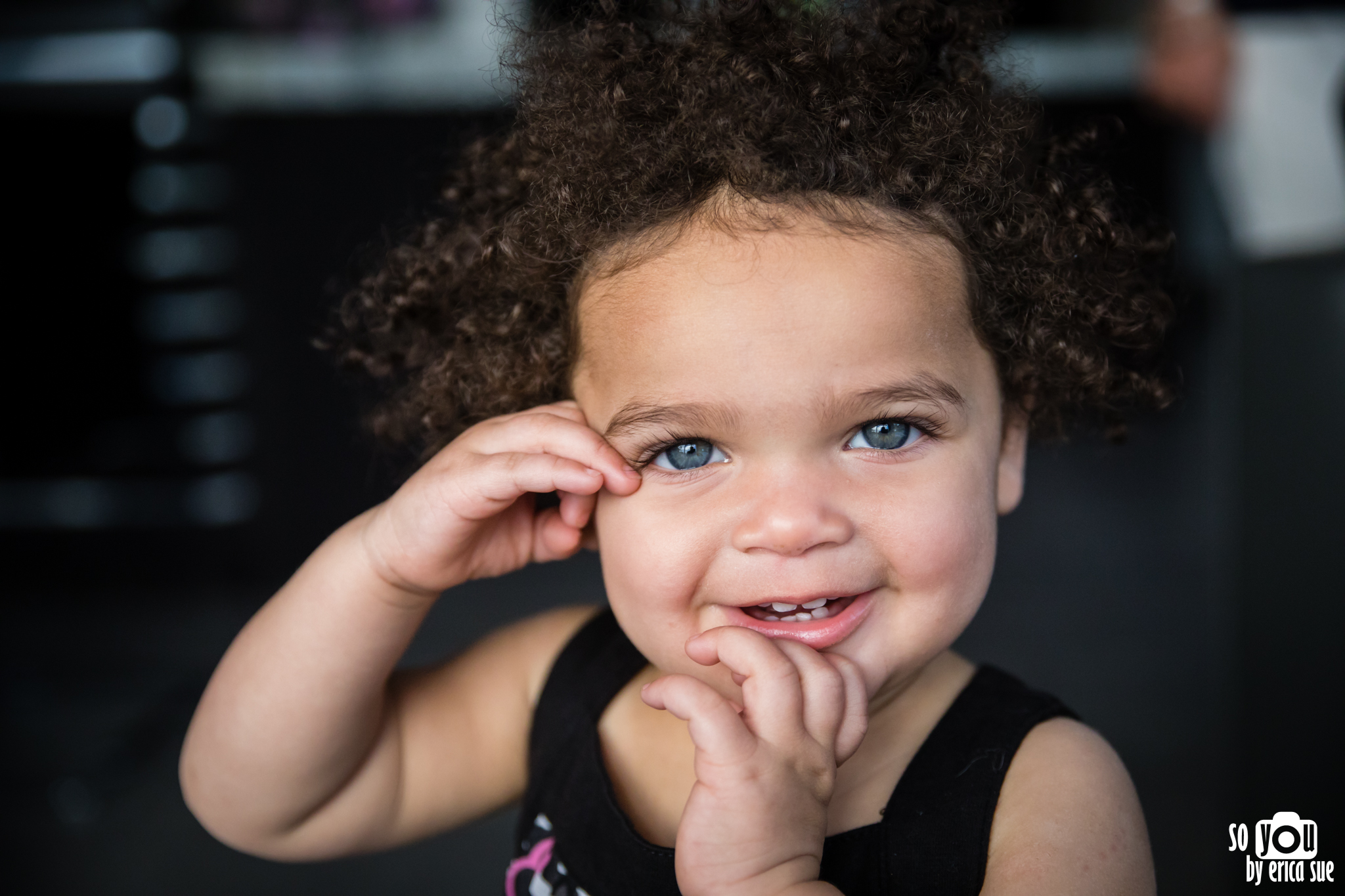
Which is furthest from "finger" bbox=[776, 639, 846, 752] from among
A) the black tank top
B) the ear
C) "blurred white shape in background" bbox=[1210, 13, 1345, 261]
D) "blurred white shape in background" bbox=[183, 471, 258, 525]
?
"blurred white shape in background" bbox=[183, 471, 258, 525]

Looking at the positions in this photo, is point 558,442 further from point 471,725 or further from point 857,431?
point 471,725

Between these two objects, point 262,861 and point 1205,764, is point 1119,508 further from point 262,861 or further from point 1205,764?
point 262,861

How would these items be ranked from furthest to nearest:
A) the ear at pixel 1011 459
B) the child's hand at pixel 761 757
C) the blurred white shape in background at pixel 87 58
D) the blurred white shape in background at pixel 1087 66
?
1. the blurred white shape in background at pixel 1087 66
2. the blurred white shape in background at pixel 87 58
3. the ear at pixel 1011 459
4. the child's hand at pixel 761 757

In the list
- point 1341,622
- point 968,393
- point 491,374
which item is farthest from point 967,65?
point 1341,622

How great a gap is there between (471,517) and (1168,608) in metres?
1.93

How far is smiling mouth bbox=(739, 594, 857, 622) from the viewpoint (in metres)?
0.80

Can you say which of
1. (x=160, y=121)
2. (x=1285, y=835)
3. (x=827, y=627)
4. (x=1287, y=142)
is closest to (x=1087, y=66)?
(x=1287, y=142)

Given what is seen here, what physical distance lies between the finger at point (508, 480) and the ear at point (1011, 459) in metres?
0.32

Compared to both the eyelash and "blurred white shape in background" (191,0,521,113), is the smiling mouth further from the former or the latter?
"blurred white shape in background" (191,0,521,113)

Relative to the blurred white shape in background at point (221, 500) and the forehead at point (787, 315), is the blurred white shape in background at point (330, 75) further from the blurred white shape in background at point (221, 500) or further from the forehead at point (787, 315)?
the forehead at point (787, 315)

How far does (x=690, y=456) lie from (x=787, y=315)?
13 cm

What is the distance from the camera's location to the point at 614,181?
0.85 m

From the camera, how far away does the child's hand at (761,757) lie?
707 mm

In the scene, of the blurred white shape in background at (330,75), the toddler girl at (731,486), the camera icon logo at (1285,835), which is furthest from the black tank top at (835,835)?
the blurred white shape in background at (330,75)
